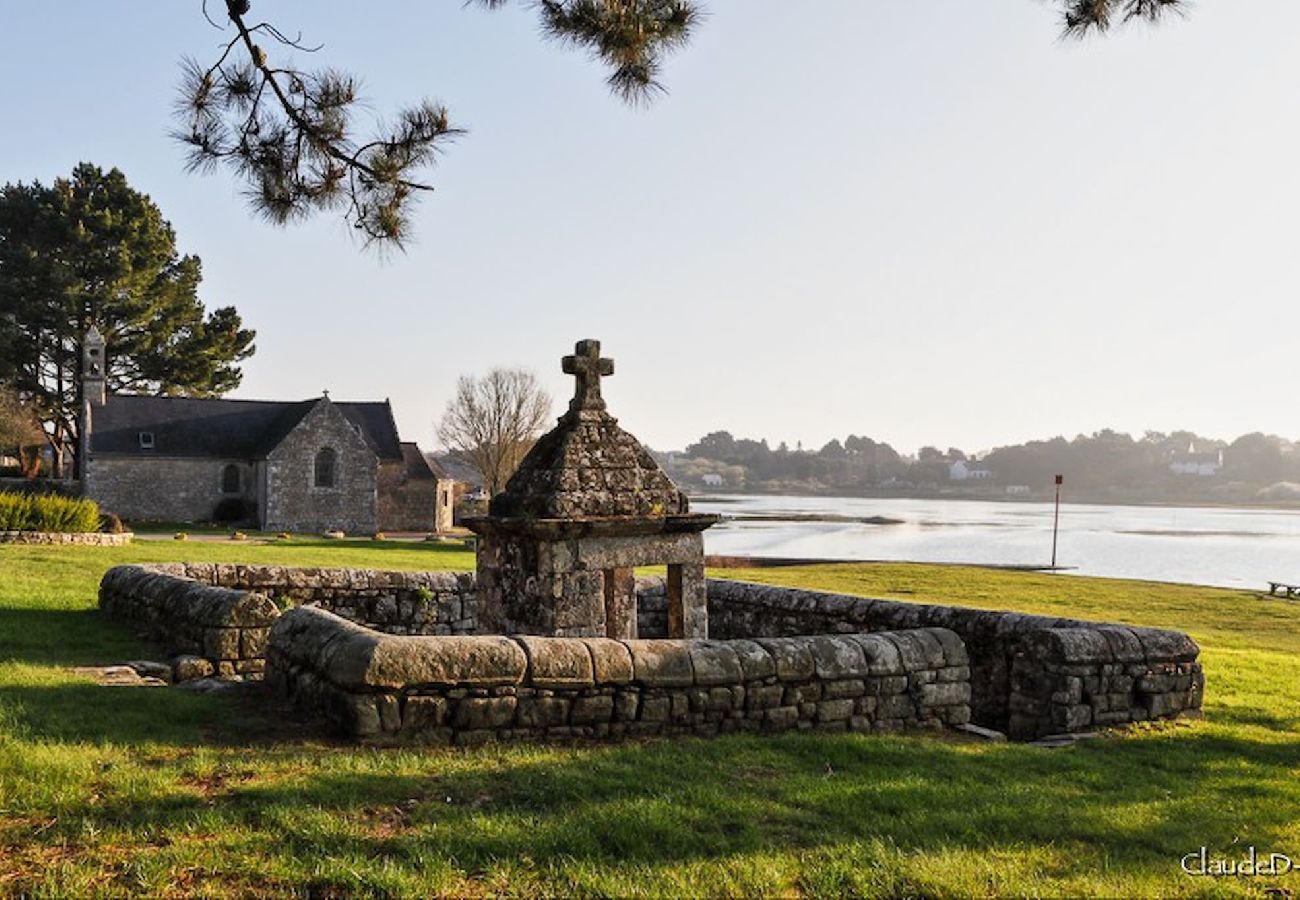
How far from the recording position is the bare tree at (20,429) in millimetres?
44500

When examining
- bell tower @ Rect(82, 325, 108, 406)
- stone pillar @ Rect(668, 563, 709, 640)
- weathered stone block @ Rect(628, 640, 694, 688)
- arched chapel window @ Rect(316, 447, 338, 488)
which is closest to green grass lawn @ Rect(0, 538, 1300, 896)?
weathered stone block @ Rect(628, 640, 694, 688)

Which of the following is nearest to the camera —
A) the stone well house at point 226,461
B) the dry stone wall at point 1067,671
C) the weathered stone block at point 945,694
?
the weathered stone block at point 945,694

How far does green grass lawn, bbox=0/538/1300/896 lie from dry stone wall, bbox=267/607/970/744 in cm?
27

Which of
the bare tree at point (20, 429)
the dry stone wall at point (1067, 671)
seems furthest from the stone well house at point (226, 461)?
the dry stone wall at point (1067, 671)

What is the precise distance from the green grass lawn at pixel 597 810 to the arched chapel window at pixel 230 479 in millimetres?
38543

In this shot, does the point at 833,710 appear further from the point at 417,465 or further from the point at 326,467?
the point at 417,465

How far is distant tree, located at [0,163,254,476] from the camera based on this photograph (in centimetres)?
4725

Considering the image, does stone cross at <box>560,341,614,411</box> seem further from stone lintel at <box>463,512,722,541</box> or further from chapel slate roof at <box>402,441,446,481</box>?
chapel slate roof at <box>402,441,446,481</box>

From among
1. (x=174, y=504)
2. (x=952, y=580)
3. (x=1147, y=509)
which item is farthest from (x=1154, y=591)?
(x=1147, y=509)

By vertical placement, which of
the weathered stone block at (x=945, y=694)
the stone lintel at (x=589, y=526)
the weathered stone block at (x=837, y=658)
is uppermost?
the stone lintel at (x=589, y=526)

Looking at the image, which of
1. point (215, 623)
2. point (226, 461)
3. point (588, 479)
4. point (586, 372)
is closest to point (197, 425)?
point (226, 461)

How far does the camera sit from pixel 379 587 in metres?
12.4

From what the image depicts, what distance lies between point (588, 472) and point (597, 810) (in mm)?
4487

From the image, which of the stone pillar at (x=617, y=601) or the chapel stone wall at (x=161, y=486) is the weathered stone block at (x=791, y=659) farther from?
the chapel stone wall at (x=161, y=486)
